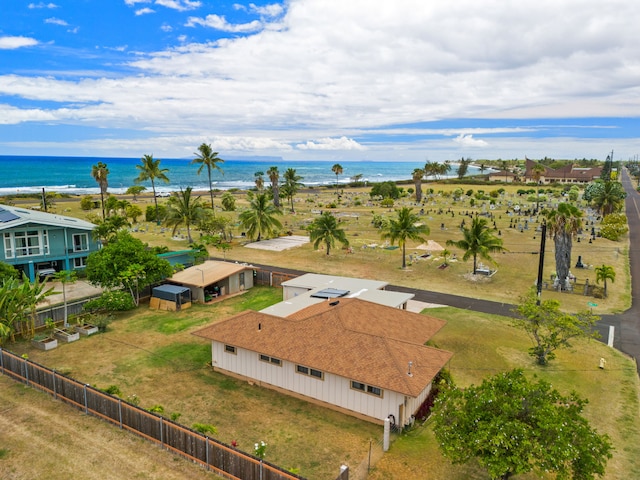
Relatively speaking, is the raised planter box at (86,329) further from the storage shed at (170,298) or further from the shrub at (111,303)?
the storage shed at (170,298)

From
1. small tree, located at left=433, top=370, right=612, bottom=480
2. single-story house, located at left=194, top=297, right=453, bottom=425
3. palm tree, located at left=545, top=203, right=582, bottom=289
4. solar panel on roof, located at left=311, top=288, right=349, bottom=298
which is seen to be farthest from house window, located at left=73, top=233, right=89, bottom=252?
palm tree, located at left=545, top=203, right=582, bottom=289

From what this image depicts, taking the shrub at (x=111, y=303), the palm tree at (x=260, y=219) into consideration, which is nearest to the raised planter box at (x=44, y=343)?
the shrub at (x=111, y=303)

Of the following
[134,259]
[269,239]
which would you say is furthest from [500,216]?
[134,259]

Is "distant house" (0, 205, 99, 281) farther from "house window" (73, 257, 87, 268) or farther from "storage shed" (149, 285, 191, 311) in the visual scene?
"storage shed" (149, 285, 191, 311)

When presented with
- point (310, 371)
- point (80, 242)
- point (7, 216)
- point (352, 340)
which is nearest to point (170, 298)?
point (80, 242)

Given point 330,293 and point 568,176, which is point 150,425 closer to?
point 330,293

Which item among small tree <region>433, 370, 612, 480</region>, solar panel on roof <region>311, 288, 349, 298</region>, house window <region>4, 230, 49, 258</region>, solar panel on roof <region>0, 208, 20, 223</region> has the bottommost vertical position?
solar panel on roof <region>311, 288, 349, 298</region>

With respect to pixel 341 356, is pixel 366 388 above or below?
below
